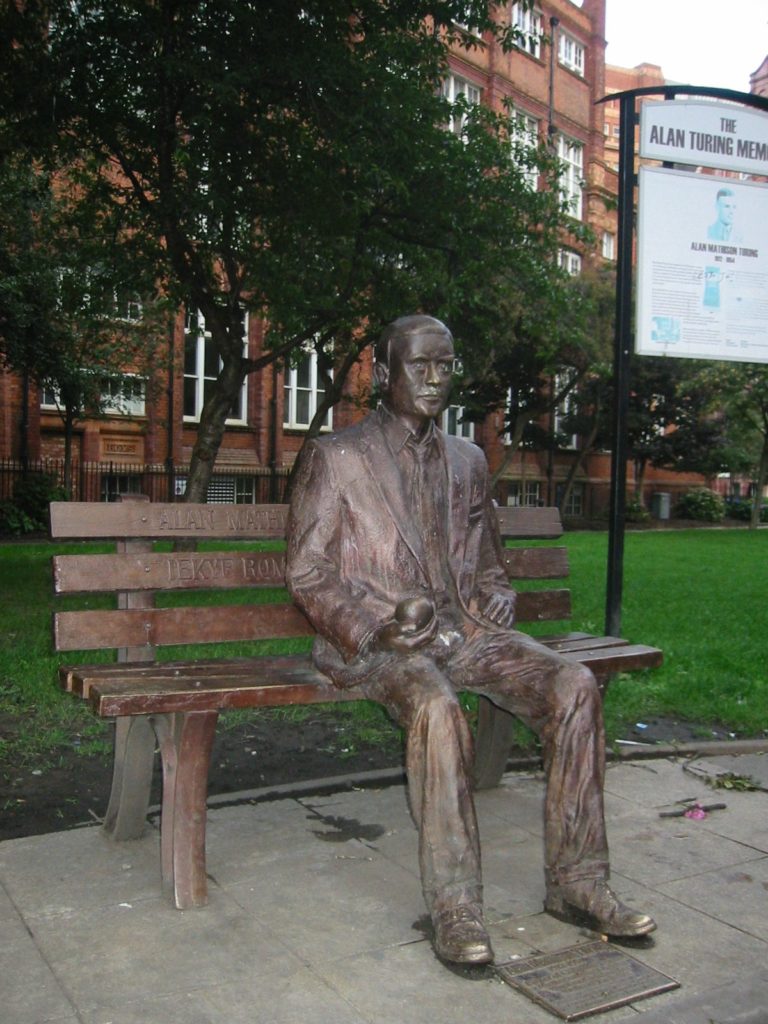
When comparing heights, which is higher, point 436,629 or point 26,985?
point 436,629

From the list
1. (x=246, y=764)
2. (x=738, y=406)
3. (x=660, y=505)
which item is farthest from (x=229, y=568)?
(x=660, y=505)

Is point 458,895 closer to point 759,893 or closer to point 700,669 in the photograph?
point 759,893

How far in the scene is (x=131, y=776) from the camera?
397 centimetres

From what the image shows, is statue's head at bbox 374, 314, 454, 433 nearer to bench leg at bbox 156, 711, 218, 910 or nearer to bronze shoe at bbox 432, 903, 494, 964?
bench leg at bbox 156, 711, 218, 910

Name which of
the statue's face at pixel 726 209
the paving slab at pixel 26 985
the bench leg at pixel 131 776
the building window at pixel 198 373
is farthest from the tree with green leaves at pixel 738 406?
the paving slab at pixel 26 985

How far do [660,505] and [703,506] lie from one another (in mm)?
1547

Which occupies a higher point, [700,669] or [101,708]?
[101,708]

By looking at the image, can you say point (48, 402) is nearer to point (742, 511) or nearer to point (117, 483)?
point (117, 483)

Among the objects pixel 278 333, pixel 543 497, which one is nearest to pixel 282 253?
pixel 278 333

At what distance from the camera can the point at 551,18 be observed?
124 ft

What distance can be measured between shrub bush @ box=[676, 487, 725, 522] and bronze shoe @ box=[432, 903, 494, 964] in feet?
124

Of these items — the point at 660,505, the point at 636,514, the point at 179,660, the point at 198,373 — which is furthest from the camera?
the point at 660,505

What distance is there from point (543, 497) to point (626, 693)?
29.3 metres

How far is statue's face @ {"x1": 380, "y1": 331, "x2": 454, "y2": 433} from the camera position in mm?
3707
